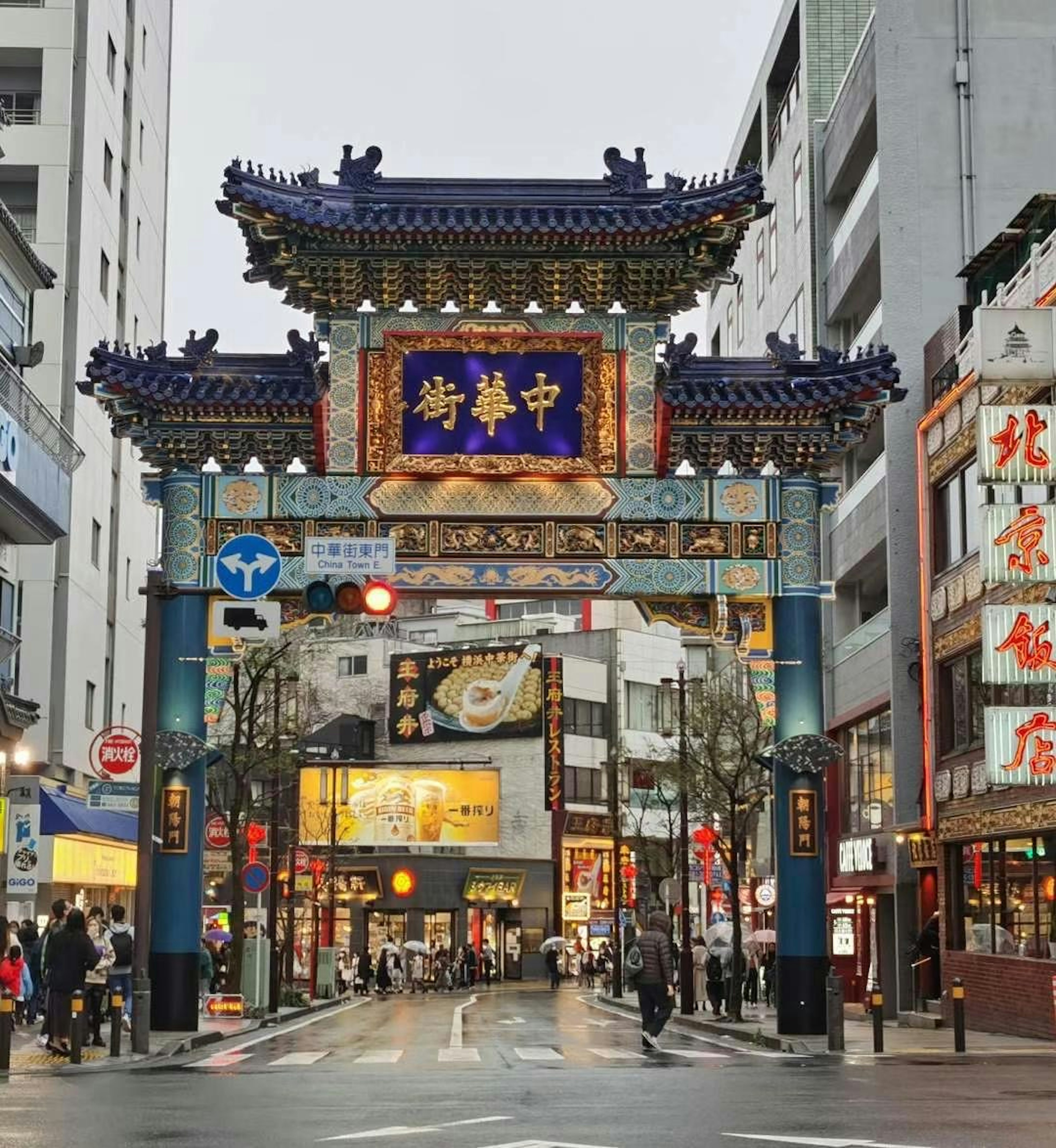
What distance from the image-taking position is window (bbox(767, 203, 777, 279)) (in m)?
56.8

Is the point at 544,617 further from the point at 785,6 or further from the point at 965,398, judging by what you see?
the point at 965,398

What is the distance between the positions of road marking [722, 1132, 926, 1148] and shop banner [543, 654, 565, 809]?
6801 centimetres

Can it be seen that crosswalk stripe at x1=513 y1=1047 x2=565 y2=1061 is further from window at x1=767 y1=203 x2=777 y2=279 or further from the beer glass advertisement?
the beer glass advertisement

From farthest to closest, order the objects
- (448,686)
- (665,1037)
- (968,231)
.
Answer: (448,686) < (968,231) < (665,1037)

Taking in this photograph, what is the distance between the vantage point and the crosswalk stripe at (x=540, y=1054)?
81.5 ft

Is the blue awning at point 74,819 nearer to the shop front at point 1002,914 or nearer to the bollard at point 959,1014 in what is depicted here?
the shop front at point 1002,914

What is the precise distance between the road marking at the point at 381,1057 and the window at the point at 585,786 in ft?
188

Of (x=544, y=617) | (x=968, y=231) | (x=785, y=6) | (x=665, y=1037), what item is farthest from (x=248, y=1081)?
(x=544, y=617)

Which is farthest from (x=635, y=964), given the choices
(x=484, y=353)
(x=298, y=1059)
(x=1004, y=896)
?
(x=1004, y=896)

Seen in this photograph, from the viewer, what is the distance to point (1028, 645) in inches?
1109

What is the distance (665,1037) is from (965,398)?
13322 millimetres

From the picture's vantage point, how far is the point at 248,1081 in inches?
790

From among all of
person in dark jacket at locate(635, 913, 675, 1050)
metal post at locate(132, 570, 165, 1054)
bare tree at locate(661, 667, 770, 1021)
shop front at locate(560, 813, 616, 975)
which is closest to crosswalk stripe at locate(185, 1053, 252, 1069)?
metal post at locate(132, 570, 165, 1054)

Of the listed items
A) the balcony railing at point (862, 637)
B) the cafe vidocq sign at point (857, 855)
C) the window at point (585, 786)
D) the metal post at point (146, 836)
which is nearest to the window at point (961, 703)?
the balcony railing at point (862, 637)
